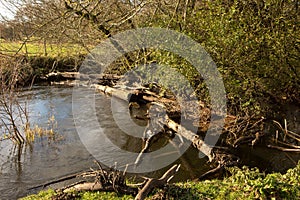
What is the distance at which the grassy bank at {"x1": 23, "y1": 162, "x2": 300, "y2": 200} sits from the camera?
4.45m

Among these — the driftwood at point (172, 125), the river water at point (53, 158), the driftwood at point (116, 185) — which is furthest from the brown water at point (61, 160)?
the driftwood at point (116, 185)

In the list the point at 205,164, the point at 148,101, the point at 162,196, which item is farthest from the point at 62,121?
the point at 162,196

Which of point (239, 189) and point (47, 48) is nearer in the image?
point (239, 189)

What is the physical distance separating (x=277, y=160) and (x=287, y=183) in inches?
143

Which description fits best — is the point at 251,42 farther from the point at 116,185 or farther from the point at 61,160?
the point at 61,160

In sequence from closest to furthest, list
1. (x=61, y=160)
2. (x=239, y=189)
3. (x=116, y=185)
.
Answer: (x=239, y=189), (x=116, y=185), (x=61, y=160)

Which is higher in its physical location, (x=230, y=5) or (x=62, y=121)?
(x=230, y=5)

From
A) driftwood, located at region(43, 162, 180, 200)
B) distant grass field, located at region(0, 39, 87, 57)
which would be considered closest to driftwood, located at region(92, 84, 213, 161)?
distant grass field, located at region(0, 39, 87, 57)

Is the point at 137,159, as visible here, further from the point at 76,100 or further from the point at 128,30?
the point at 76,100

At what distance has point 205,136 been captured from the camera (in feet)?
33.1

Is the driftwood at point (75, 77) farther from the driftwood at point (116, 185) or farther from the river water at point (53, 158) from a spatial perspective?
the driftwood at point (116, 185)

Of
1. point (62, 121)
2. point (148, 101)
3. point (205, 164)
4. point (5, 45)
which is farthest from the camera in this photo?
point (148, 101)

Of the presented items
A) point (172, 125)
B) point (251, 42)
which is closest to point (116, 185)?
point (172, 125)

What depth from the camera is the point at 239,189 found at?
4.95 metres
